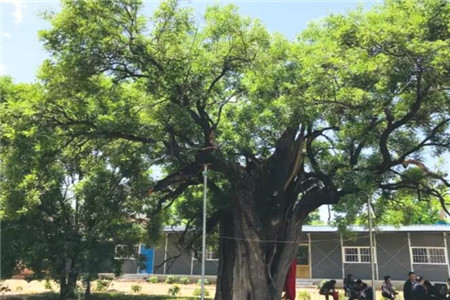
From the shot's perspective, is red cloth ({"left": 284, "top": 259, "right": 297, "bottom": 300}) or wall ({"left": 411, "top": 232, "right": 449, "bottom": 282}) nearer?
red cloth ({"left": 284, "top": 259, "right": 297, "bottom": 300})

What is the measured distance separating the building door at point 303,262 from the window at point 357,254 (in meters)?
2.76

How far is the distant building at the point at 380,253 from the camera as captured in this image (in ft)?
82.5

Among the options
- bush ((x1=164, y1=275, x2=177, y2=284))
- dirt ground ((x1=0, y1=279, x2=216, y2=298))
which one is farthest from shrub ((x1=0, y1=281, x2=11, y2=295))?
bush ((x1=164, y1=275, x2=177, y2=284))

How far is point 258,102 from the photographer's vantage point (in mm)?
13727

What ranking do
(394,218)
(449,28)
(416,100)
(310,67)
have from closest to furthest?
1. (449,28)
2. (416,100)
3. (310,67)
4. (394,218)

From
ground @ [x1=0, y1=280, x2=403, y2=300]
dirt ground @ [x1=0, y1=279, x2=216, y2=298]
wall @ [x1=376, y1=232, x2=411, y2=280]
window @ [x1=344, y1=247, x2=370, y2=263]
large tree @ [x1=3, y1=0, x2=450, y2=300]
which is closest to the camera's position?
large tree @ [x1=3, y1=0, x2=450, y2=300]

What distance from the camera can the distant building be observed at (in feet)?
82.5

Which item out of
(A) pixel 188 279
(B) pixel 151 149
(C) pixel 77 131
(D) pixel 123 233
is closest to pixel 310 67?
(B) pixel 151 149

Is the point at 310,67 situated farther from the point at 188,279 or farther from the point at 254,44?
the point at 188,279

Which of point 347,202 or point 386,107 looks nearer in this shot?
point 386,107

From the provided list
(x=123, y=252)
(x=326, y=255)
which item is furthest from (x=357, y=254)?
(x=123, y=252)

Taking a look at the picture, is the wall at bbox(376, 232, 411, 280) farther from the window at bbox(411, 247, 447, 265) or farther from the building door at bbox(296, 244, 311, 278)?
the building door at bbox(296, 244, 311, 278)

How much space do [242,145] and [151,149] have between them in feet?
9.90

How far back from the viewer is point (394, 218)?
19375 millimetres
